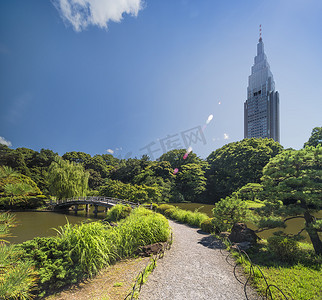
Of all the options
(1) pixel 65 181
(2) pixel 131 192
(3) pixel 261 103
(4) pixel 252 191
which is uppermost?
(3) pixel 261 103

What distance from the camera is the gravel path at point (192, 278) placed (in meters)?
3.47

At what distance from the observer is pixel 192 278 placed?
4.09 meters

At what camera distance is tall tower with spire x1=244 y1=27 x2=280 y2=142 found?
67.5 metres

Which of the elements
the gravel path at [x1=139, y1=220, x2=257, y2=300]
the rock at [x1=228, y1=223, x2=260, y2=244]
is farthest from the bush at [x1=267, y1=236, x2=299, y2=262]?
the gravel path at [x1=139, y1=220, x2=257, y2=300]

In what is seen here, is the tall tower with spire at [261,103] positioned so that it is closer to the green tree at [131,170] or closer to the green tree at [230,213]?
the green tree at [131,170]

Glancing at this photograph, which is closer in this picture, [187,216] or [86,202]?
[187,216]

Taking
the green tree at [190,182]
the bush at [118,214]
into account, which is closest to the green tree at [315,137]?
the green tree at [190,182]

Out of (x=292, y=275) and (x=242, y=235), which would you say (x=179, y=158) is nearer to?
(x=242, y=235)

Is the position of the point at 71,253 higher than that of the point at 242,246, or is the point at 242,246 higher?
the point at 71,253

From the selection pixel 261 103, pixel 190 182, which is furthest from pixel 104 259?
pixel 261 103

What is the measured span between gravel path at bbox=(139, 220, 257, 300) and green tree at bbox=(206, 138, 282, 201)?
2049 centimetres

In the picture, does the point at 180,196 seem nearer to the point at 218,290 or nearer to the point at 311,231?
the point at 311,231

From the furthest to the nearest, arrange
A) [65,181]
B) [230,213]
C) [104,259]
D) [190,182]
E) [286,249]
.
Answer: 1. [190,182]
2. [65,181]
3. [230,213]
4. [286,249]
5. [104,259]

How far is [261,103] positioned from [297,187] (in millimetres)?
78498
